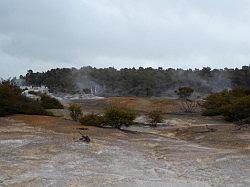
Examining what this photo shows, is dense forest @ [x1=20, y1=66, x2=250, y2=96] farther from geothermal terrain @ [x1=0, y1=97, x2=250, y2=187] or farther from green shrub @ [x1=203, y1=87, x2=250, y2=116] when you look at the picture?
geothermal terrain @ [x1=0, y1=97, x2=250, y2=187]

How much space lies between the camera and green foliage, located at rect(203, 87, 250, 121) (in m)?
43.7

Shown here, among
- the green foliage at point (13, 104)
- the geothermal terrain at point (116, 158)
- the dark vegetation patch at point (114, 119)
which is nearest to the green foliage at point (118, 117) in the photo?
the dark vegetation patch at point (114, 119)

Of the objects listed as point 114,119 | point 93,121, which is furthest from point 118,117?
point 93,121

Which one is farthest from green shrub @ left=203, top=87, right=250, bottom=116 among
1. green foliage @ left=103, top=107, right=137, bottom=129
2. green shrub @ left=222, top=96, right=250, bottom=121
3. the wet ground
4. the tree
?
the wet ground

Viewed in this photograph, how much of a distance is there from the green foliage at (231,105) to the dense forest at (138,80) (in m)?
56.1

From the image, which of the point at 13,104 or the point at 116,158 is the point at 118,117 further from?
the point at 116,158

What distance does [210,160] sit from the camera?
2158cm

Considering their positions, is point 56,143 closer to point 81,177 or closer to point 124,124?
point 81,177

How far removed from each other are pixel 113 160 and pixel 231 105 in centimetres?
2626

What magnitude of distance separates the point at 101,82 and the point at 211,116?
83803mm

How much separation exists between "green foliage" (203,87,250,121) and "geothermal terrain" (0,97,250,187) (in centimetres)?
940

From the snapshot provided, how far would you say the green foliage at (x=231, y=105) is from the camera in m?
43.7

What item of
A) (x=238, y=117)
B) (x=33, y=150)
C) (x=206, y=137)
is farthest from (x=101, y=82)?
(x=33, y=150)

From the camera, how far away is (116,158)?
21828 mm
